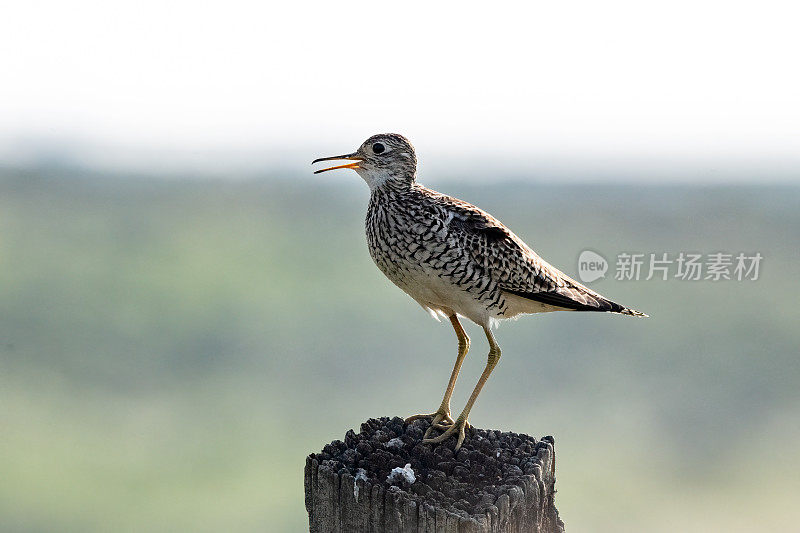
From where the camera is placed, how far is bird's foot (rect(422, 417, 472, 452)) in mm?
5926

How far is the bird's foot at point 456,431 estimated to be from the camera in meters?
5.93

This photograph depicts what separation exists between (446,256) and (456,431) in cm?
125

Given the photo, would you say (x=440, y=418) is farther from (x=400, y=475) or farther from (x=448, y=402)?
(x=400, y=475)

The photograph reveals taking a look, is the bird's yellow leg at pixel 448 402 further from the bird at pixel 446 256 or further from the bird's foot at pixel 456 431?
the bird's foot at pixel 456 431

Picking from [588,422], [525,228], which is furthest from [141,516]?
[525,228]

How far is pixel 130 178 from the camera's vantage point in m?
53.3

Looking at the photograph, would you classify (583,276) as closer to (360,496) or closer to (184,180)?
(360,496)

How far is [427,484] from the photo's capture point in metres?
5.37

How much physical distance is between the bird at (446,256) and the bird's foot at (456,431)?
7 centimetres

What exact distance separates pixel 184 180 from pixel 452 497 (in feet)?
171

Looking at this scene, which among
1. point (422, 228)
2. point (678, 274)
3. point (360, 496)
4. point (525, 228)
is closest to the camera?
point (360, 496)

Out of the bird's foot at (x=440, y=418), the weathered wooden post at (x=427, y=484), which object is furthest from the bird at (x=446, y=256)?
the weathered wooden post at (x=427, y=484)

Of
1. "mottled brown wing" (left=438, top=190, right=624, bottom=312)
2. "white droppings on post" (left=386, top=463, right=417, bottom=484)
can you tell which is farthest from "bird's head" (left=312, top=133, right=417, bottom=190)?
"white droppings on post" (left=386, top=463, right=417, bottom=484)

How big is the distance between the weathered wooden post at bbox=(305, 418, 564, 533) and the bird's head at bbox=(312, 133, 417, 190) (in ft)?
6.46
